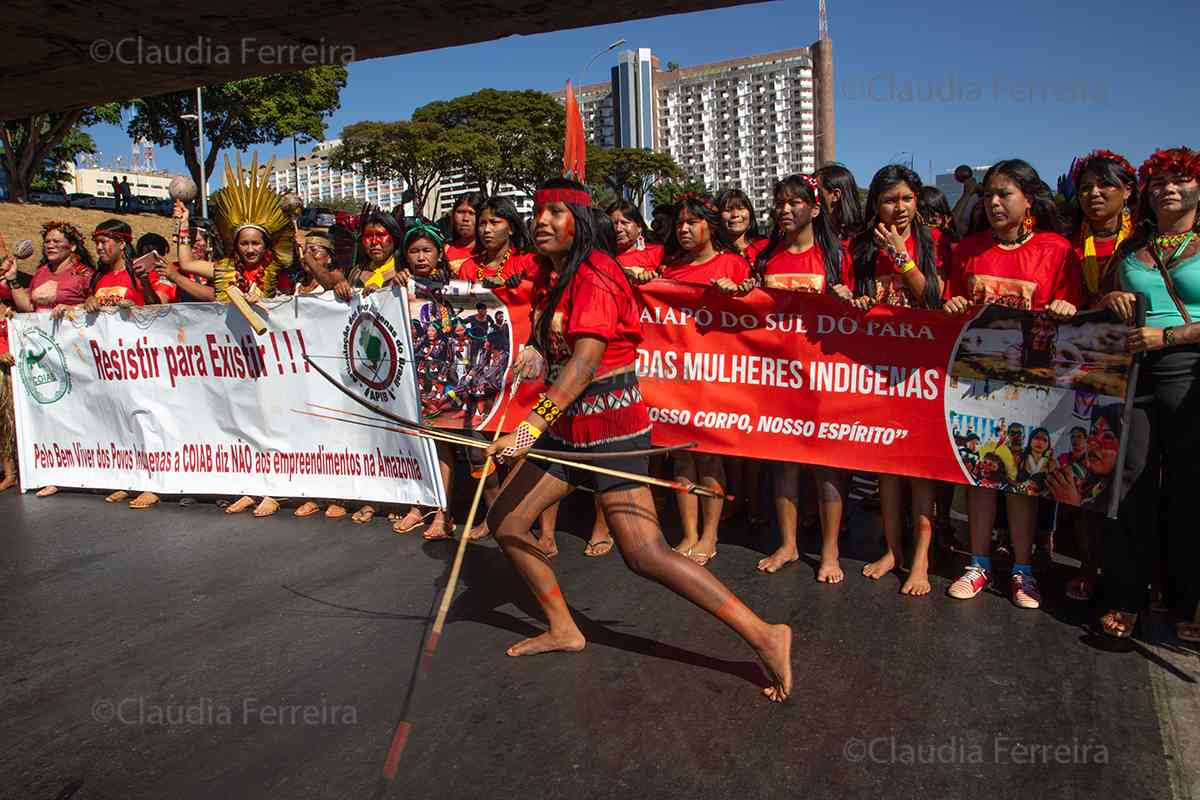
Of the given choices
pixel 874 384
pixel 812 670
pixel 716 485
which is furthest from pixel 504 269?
pixel 812 670

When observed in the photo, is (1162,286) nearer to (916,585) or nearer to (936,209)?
(916,585)

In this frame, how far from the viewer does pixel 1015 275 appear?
14.2 feet

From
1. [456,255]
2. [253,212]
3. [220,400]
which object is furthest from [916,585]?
[253,212]

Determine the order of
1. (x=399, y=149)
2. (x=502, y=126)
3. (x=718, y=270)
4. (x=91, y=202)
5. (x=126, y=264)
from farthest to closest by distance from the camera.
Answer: (x=502, y=126) < (x=399, y=149) < (x=91, y=202) < (x=126, y=264) < (x=718, y=270)

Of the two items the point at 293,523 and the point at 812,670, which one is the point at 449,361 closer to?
the point at 293,523

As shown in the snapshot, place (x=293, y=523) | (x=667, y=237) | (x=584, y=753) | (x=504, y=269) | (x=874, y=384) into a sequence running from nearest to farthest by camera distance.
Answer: (x=584, y=753)
(x=874, y=384)
(x=504, y=269)
(x=293, y=523)
(x=667, y=237)

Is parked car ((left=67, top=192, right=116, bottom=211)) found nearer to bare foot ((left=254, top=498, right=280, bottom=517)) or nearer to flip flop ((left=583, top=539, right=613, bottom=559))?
bare foot ((left=254, top=498, right=280, bottom=517))

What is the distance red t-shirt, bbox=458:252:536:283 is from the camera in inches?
226

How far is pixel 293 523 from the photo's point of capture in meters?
6.25

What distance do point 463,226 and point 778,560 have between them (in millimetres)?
3295

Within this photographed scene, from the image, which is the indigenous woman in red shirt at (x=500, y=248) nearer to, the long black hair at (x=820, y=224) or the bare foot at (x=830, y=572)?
the long black hair at (x=820, y=224)

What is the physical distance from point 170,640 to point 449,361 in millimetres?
2400

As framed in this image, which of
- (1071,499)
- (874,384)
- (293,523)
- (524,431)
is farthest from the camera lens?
(293,523)

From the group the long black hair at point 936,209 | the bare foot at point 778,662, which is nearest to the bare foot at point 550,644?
the bare foot at point 778,662
